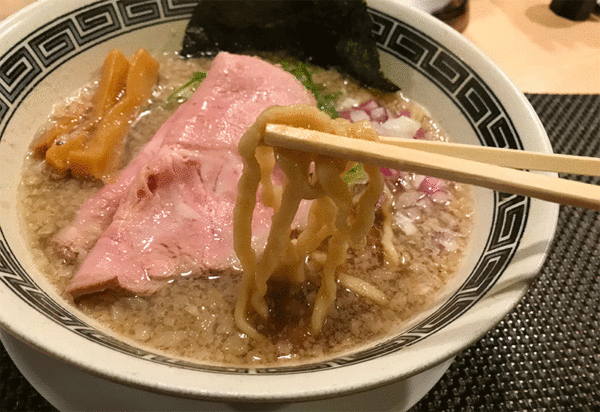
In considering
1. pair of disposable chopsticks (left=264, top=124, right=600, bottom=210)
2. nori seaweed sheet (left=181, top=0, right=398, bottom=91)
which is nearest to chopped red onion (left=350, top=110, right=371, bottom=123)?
nori seaweed sheet (left=181, top=0, right=398, bottom=91)

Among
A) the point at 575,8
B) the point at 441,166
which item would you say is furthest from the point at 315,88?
the point at 575,8

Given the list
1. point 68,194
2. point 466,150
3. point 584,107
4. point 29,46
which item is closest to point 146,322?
point 68,194

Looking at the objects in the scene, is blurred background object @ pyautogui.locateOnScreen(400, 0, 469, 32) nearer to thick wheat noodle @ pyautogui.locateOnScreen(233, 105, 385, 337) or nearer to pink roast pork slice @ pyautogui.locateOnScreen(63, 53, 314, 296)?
pink roast pork slice @ pyautogui.locateOnScreen(63, 53, 314, 296)

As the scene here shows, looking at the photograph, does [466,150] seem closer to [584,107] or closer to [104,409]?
[104,409]

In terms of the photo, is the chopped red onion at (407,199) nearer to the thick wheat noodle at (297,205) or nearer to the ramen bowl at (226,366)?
the ramen bowl at (226,366)

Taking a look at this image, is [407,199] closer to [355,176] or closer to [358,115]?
[355,176]
